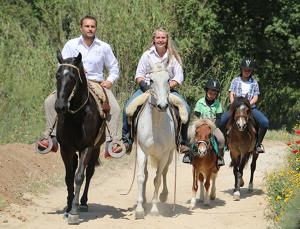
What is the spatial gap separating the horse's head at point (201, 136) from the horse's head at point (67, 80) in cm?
268

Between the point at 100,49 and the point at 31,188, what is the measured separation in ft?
11.1

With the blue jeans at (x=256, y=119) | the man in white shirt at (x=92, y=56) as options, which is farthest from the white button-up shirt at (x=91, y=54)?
the blue jeans at (x=256, y=119)

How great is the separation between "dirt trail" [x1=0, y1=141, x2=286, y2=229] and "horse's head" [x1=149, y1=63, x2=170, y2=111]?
1.86 meters

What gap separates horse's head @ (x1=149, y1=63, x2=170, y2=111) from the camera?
9852 mm

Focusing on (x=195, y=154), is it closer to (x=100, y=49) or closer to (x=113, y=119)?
(x=113, y=119)

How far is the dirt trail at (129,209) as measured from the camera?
10195 mm

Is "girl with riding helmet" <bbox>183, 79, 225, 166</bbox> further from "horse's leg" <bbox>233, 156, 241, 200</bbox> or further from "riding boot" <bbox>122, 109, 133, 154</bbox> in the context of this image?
"riding boot" <bbox>122, 109, 133, 154</bbox>

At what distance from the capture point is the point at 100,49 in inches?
429

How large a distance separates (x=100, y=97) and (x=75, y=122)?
2.10 ft

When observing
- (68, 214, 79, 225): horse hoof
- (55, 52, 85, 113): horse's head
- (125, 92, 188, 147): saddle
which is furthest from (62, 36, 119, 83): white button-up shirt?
(68, 214, 79, 225): horse hoof

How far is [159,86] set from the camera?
10055 millimetres

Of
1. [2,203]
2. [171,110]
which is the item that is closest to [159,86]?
[171,110]

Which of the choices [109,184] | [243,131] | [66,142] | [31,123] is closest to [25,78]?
[31,123]

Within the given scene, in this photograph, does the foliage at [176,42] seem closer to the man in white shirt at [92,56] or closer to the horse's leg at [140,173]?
the man in white shirt at [92,56]
